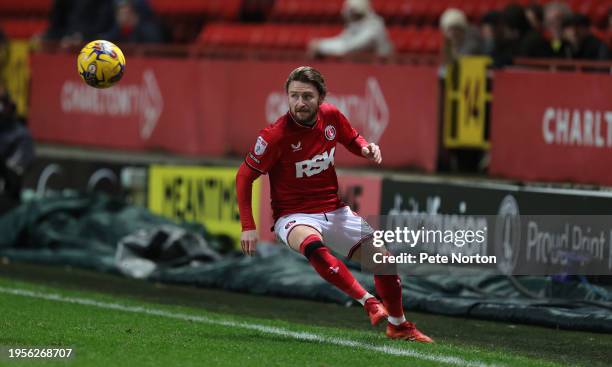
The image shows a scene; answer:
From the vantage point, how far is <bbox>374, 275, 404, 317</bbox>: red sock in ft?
30.6

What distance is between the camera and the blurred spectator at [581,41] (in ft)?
43.8

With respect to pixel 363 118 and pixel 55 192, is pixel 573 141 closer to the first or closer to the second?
pixel 363 118

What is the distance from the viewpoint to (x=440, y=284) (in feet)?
39.8

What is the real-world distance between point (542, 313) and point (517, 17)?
173 inches

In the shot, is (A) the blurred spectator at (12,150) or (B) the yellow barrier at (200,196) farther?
(A) the blurred spectator at (12,150)

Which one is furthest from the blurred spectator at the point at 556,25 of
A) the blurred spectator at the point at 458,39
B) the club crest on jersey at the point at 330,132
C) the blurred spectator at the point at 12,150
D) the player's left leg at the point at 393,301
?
the blurred spectator at the point at 12,150

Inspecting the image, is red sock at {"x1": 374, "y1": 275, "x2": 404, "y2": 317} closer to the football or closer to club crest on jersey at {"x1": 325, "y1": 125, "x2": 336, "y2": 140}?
club crest on jersey at {"x1": 325, "y1": 125, "x2": 336, "y2": 140}

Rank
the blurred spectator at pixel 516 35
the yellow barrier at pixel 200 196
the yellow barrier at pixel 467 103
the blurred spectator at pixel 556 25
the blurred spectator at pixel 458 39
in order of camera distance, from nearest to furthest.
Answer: the blurred spectator at pixel 556 25 < the blurred spectator at pixel 516 35 < the yellow barrier at pixel 467 103 < the blurred spectator at pixel 458 39 < the yellow barrier at pixel 200 196

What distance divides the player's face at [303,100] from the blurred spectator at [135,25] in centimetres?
921

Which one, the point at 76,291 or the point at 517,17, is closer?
the point at 76,291

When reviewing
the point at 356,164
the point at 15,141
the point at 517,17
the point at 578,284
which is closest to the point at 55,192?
the point at 15,141

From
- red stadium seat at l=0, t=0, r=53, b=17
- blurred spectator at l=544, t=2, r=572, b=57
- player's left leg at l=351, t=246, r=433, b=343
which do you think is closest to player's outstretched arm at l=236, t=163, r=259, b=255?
player's left leg at l=351, t=246, r=433, b=343

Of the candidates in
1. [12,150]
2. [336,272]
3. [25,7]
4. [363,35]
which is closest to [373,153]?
[336,272]

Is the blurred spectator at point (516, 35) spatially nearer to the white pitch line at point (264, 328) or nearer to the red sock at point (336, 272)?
the white pitch line at point (264, 328)
